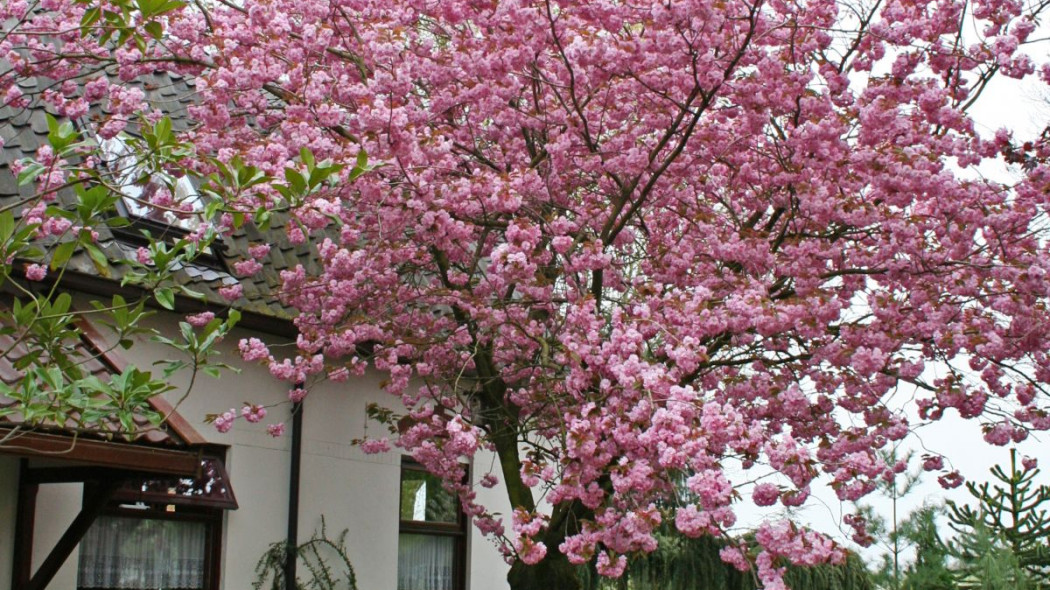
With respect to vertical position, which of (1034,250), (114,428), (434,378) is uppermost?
(1034,250)

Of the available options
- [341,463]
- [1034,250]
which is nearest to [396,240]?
[341,463]

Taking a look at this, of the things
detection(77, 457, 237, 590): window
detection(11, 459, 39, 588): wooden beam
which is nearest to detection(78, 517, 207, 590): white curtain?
detection(77, 457, 237, 590): window

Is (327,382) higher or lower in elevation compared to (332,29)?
lower

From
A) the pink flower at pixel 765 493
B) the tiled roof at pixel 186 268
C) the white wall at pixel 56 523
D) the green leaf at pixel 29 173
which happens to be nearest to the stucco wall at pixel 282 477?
the white wall at pixel 56 523

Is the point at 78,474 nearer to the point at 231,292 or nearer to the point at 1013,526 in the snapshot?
the point at 231,292

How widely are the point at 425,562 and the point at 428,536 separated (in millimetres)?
257

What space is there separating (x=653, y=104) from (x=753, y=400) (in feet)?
7.82

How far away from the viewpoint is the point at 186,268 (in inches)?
356

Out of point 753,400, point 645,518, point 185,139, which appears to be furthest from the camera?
point 753,400

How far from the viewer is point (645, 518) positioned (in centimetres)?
659

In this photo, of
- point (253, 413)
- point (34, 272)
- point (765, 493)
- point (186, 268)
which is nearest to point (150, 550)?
point (253, 413)

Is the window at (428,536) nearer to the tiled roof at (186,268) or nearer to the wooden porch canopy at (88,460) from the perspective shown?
the tiled roof at (186,268)

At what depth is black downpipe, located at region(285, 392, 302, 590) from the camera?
9672mm

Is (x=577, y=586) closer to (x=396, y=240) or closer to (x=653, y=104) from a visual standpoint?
(x=396, y=240)
